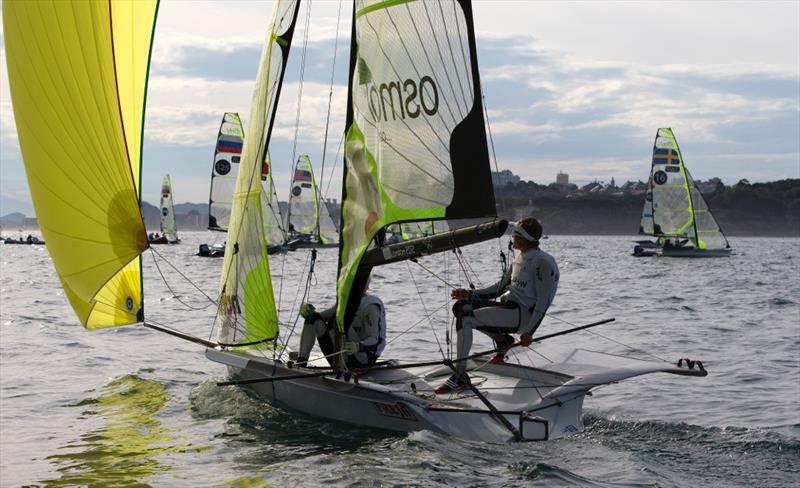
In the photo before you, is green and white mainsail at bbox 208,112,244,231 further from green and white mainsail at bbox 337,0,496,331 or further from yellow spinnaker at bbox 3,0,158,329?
green and white mainsail at bbox 337,0,496,331

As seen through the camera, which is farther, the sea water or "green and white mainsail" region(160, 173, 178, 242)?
"green and white mainsail" region(160, 173, 178, 242)

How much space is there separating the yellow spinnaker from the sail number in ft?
8.32

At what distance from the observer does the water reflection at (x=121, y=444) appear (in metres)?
7.12

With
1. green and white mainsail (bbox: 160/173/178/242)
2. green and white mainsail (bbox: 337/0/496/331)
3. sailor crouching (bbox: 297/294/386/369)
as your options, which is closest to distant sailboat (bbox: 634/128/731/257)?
green and white mainsail (bbox: 160/173/178/242)

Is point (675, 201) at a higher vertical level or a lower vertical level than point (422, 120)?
higher

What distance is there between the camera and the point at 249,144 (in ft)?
31.7

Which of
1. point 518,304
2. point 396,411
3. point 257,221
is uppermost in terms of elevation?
point 257,221

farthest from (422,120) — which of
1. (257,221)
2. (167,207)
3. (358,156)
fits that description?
(167,207)

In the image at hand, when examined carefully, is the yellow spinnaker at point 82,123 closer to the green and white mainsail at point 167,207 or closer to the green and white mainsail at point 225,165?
the green and white mainsail at point 225,165

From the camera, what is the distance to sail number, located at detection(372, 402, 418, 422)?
7480 millimetres

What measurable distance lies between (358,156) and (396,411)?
7.57 feet

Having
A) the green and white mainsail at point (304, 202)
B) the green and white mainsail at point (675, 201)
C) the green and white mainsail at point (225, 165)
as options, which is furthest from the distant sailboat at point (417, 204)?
the green and white mainsail at point (304, 202)

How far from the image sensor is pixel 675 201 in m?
45.3

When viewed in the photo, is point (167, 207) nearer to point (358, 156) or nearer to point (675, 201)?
point (675, 201)
